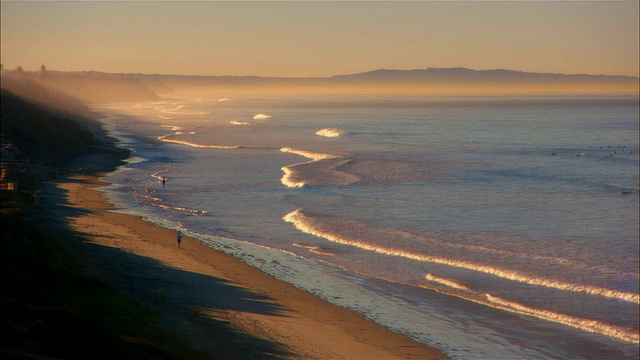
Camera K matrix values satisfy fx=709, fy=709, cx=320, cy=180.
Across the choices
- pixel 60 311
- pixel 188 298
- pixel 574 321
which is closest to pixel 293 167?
pixel 188 298

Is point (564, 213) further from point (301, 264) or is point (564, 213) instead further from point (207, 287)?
point (207, 287)

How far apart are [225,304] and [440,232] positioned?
14988 mm

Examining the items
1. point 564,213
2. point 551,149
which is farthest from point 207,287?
point 551,149

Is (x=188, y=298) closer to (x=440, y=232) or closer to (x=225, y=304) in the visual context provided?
(x=225, y=304)

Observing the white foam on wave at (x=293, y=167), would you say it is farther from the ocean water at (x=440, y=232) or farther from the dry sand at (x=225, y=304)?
the dry sand at (x=225, y=304)

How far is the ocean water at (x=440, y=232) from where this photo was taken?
2266 centimetres

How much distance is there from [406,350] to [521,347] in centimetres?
334

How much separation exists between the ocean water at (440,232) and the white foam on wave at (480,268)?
0.09 meters

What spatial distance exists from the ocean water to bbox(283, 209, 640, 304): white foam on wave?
0.09 m

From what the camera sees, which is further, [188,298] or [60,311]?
[188,298]

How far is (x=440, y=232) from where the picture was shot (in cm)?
3528

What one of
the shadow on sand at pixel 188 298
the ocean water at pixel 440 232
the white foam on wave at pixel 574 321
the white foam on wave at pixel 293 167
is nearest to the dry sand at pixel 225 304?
the shadow on sand at pixel 188 298

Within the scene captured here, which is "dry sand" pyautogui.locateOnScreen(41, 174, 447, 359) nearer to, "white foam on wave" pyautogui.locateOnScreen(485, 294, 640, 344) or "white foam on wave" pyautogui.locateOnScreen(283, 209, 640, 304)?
"white foam on wave" pyautogui.locateOnScreen(485, 294, 640, 344)

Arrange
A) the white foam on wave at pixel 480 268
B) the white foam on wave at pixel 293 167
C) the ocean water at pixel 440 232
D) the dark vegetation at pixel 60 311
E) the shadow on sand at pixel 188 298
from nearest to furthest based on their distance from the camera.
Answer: the dark vegetation at pixel 60 311
the shadow on sand at pixel 188 298
the ocean water at pixel 440 232
the white foam on wave at pixel 480 268
the white foam on wave at pixel 293 167
